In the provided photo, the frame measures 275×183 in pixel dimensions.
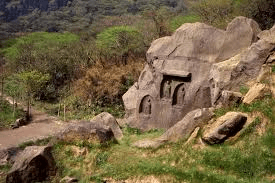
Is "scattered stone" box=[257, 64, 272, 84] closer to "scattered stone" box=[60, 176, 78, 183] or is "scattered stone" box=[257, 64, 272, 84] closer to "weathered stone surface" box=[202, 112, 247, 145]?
"weathered stone surface" box=[202, 112, 247, 145]

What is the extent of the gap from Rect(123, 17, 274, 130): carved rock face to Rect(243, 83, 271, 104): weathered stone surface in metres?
1.48

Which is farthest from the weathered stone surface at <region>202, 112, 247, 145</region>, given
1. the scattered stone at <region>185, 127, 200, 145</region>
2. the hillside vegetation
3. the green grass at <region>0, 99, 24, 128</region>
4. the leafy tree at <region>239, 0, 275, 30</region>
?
the green grass at <region>0, 99, 24, 128</region>

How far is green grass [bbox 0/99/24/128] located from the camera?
28.5 m

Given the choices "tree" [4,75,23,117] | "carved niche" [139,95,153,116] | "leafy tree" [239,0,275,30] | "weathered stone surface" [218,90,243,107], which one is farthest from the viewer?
"tree" [4,75,23,117]

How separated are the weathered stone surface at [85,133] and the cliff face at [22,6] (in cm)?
10861

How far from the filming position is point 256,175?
12516 mm

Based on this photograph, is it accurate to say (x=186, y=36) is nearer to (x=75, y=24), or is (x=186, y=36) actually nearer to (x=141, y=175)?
(x=141, y=175)

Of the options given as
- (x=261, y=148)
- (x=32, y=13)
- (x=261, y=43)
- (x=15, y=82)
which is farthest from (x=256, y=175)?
(x=32, y=13)

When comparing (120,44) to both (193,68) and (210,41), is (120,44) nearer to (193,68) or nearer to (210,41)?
(193,68)

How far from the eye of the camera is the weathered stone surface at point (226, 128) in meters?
14.3

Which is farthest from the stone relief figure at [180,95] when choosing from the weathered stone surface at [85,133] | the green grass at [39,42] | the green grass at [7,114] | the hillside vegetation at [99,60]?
the green grass at [39,42]

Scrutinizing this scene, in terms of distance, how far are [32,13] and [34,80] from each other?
319ft

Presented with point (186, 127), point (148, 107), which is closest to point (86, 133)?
point (186, 127)

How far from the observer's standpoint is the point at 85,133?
54.7 feet
